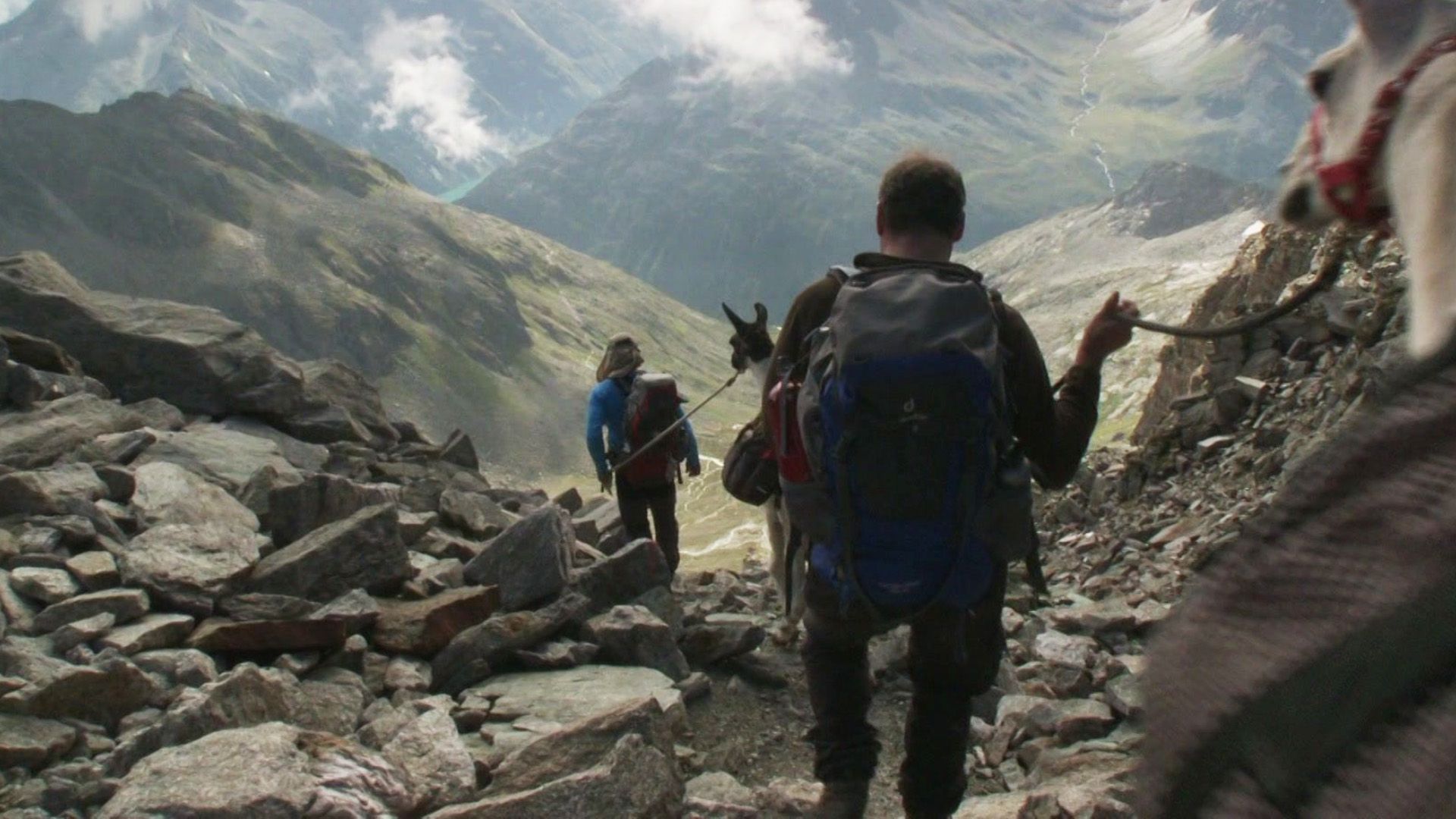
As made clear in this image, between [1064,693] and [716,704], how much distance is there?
304cm

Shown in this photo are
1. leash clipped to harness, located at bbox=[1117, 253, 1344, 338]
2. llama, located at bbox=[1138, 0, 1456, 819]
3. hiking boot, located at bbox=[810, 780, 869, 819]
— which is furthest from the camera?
hiking boot, located at bbox=[810, 780, 869, 819]

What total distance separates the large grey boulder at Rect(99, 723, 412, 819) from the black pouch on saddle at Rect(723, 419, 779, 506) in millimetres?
2610

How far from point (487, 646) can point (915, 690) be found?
207 inches

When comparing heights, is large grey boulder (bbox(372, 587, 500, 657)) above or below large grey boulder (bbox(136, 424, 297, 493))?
below

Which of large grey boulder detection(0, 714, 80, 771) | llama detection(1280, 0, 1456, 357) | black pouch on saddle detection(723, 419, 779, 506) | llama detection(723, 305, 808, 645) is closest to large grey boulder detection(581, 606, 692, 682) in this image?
llama detection(723, 305, 808, 645)

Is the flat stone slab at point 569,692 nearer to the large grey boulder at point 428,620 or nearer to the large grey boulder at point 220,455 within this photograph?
the large grey boulder at point 428,620

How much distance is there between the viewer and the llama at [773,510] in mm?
5543

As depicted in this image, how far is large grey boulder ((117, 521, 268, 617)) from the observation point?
9.73 m

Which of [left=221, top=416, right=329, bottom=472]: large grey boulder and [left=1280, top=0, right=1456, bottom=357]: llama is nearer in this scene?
[left=1280, top=0, right=1456, bottom=357]: llama

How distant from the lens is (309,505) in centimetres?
1268

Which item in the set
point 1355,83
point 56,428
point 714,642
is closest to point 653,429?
point 714,642

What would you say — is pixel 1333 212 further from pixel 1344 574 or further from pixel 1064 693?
pixel 1064 693

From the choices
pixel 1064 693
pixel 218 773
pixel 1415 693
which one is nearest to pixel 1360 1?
pixel 1415 693

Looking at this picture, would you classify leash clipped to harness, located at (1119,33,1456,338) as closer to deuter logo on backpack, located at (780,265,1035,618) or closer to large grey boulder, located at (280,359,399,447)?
deuter logo on backpack, located at (780,265,1035,618)
